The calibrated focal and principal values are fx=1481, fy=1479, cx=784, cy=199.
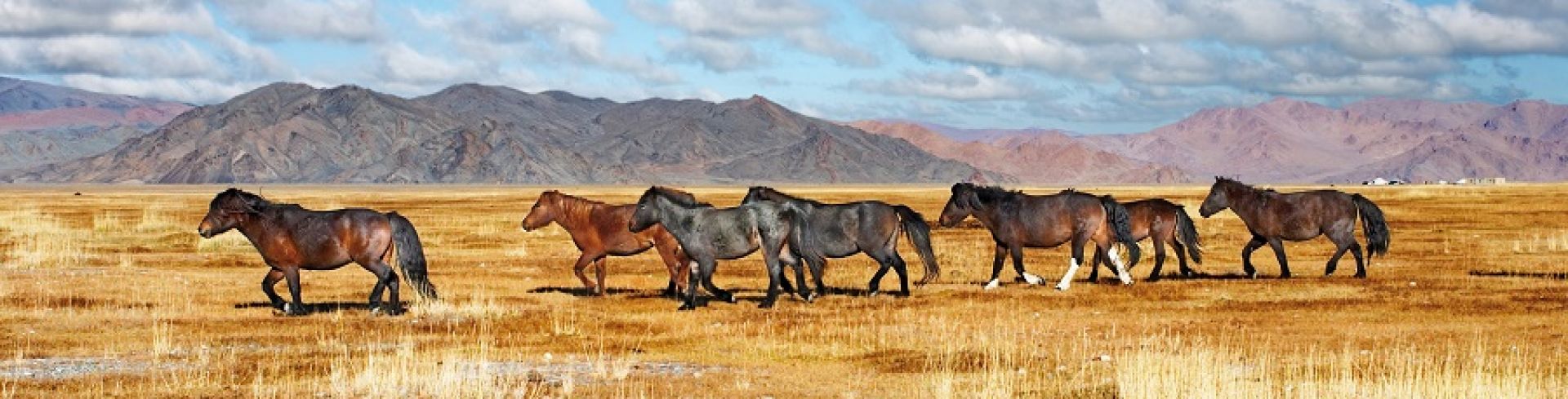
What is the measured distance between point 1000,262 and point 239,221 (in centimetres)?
1097

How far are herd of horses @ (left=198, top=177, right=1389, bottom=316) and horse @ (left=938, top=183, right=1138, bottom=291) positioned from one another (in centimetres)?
2

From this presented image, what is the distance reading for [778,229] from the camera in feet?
63.9

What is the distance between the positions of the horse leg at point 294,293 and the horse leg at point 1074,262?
10.7 metres

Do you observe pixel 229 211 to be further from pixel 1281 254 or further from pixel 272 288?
pixel 1281 254

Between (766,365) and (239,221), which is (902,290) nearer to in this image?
(766,365)

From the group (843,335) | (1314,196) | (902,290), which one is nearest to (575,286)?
(902,290)

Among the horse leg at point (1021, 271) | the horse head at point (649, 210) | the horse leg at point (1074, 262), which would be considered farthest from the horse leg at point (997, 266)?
the horse head at point (649, 210)

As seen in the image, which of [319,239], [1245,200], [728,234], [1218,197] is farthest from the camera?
[1218,197]

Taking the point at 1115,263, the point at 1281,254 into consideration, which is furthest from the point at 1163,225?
the point at 1115,263

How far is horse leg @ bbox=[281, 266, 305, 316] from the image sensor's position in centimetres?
1839

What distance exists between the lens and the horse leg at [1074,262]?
71.9ft

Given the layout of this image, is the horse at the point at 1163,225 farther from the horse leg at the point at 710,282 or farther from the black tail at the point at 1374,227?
the horse leg at the point at 710,282

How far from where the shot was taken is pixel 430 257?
3222 cm

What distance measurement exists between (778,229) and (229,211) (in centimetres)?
704
